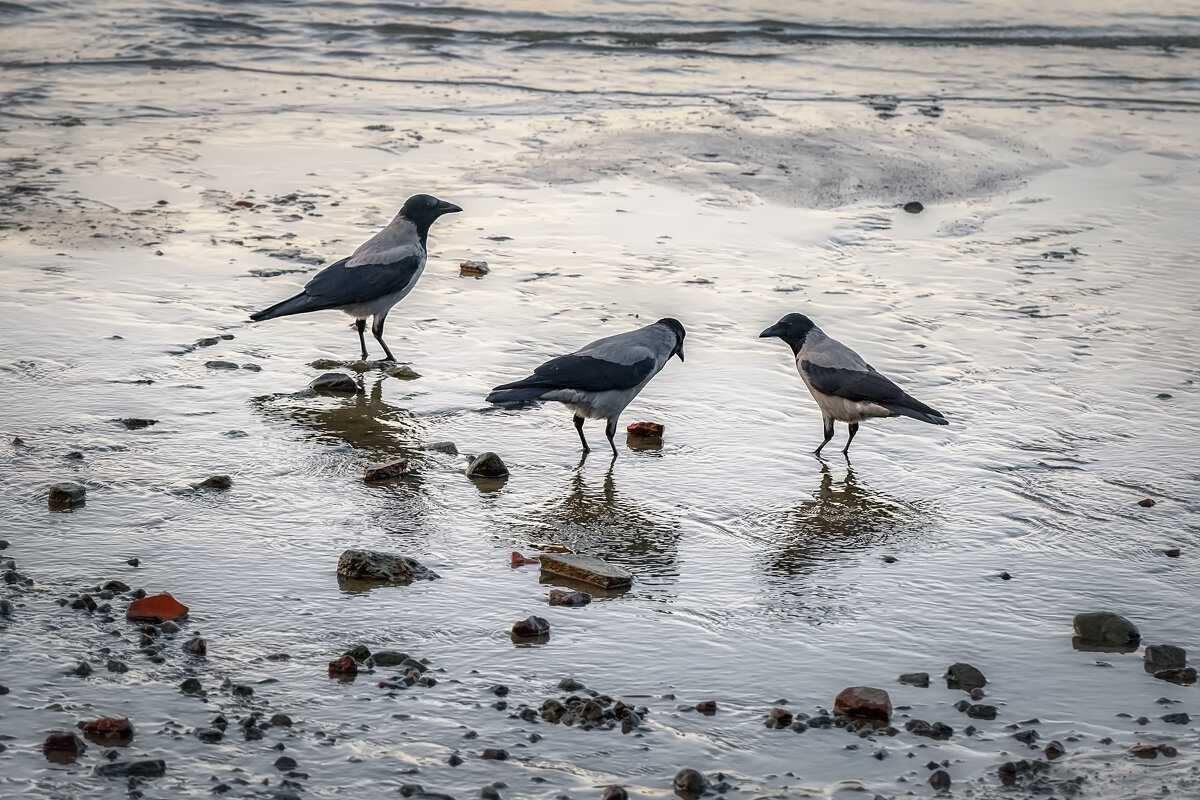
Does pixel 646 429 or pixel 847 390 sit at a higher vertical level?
pixel 847 390

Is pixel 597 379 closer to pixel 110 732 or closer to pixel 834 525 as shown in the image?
pixel 834 525

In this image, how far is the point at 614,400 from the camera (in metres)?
7.71

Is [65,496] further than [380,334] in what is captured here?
No

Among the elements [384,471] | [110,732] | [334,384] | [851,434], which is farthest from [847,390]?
[110,732]

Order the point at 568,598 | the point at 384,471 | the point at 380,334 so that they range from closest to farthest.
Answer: the point at 568,598, the point at 384,471, the point at 380,334

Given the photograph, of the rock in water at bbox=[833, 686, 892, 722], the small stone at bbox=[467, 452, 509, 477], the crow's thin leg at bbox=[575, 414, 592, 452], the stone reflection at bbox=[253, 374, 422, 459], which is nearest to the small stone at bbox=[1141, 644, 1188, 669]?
the rock in water at bbox=[833, 686, 892, 722]

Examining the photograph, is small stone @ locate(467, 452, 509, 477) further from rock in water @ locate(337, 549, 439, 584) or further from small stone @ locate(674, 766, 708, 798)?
small stone @ locate(674, 766, 708, 798)

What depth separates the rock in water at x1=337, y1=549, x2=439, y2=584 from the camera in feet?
19.0

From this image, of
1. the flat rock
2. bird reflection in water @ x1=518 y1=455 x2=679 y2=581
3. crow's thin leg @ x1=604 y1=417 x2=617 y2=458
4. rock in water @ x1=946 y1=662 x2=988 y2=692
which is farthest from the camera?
crow's thin leg @ x1=604 y1=417 x2=617 y2=458

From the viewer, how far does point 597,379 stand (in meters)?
7.63

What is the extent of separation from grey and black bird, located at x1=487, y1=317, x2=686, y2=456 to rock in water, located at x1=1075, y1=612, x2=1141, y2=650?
2888 millimetres

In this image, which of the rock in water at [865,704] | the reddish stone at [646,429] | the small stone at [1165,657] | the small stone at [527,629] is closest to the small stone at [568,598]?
the small stone at [527,629]

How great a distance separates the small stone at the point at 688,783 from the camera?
173 inches

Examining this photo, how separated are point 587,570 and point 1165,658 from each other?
2257 mm
